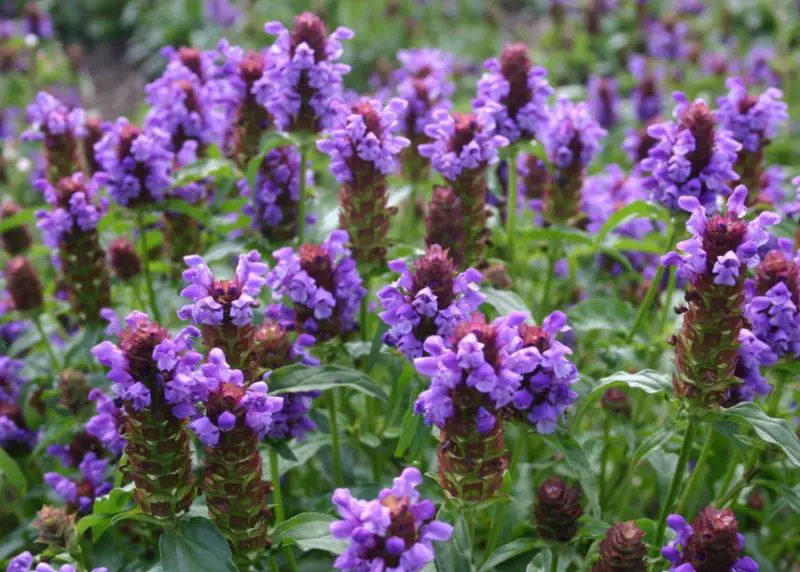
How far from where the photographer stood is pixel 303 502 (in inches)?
185

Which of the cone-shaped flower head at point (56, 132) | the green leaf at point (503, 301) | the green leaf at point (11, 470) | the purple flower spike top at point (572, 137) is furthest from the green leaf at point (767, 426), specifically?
the cone-shaped flower head at point (56, 132)

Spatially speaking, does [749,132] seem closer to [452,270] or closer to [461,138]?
[461,138]

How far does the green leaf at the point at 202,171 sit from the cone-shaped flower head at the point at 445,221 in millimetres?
1335

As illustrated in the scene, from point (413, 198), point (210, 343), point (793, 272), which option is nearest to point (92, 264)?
point (210, 343)

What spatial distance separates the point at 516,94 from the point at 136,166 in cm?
209

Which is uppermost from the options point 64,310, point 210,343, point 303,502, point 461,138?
point 461,138

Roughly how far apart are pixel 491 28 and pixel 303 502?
10422 mm

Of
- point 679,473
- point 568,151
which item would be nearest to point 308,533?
point 679,473

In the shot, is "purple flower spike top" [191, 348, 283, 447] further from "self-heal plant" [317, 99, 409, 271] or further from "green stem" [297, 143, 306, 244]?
"green stem" [297, 143, 306, 244]

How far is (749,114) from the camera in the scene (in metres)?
5.02

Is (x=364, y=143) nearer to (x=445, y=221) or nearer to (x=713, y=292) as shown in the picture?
(x=445, y=221)

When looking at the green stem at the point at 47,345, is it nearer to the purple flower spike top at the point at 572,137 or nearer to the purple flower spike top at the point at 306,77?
the purple flower spike top at the point at 306,77

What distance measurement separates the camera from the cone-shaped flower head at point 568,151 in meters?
5.39

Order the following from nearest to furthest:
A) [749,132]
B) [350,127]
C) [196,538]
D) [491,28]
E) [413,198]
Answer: [196,538]
[350,127]
[749,132]
[413,198]
[491,28]
